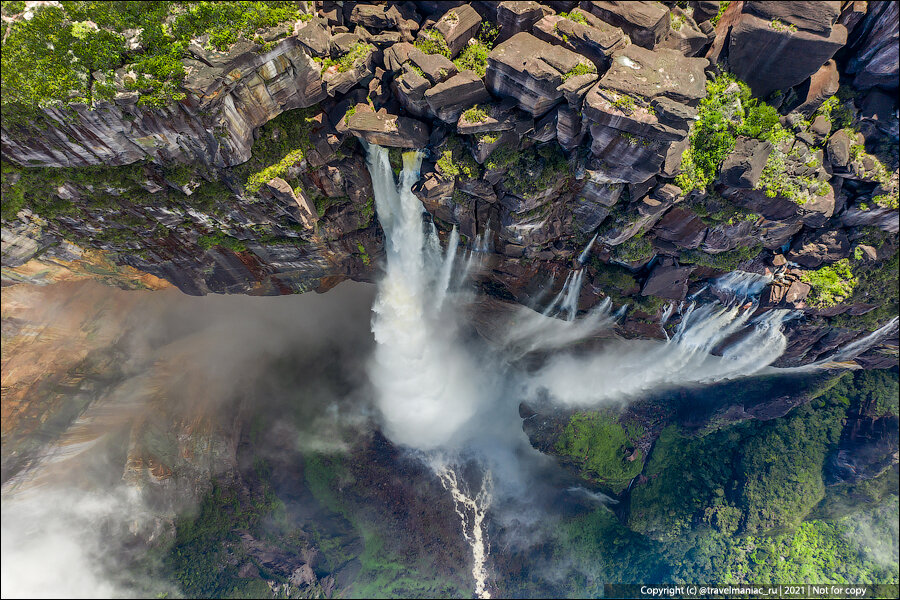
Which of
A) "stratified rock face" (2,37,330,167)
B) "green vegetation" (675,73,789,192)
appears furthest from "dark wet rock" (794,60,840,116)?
"stratified rock face" (2,37,330,167)

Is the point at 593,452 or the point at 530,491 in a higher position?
the point at 593,452

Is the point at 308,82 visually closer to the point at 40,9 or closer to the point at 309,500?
the point at 40,9

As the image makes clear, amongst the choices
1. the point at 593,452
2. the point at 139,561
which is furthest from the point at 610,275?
the point at 139,561

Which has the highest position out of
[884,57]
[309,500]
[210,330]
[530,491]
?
[884,57]

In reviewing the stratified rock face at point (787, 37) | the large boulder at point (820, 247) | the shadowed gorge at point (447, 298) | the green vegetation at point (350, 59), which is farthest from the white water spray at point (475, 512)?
the stratified rock face at point (787, 37)

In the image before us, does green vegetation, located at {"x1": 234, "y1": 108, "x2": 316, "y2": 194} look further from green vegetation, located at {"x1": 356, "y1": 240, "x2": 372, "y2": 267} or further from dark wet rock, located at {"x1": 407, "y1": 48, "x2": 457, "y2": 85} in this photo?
green vegetation, located at {"x1": 356, "y1": 240, "x2": 372, "y2": 267}

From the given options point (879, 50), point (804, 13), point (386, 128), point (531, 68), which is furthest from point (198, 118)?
point (879, 50)
